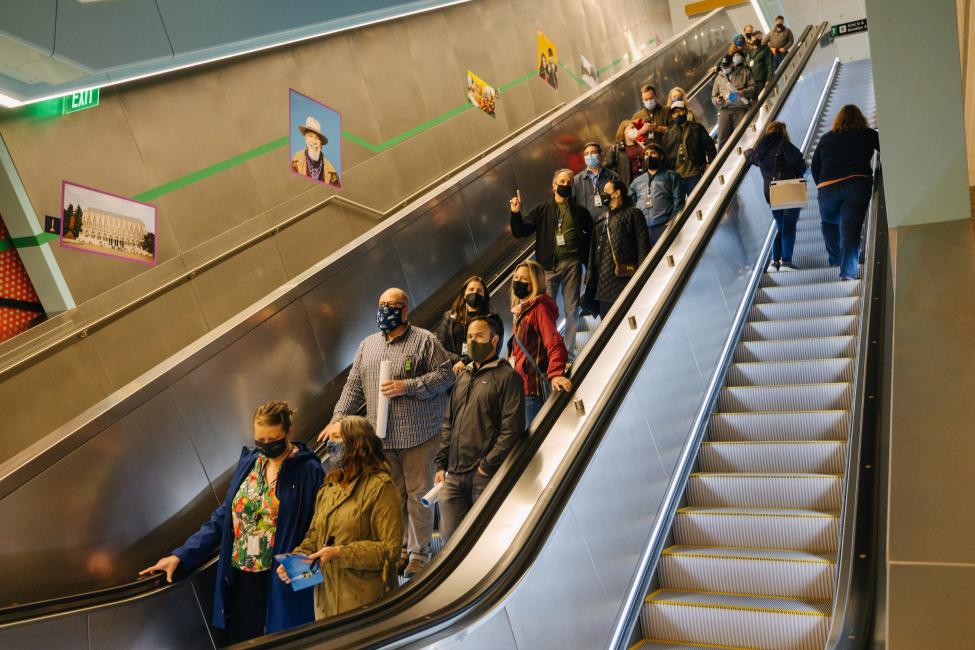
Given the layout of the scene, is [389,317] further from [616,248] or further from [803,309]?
[803,309]

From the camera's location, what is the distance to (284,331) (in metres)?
6.66

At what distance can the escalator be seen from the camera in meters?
4.50

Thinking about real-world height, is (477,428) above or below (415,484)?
above

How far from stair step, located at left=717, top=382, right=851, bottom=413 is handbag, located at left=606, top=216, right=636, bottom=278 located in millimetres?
1239

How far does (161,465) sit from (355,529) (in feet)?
5.70

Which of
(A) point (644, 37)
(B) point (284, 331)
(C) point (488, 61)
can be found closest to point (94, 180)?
(B) point (284, 331)

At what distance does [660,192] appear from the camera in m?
8.70

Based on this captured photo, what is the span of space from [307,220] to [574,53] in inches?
444

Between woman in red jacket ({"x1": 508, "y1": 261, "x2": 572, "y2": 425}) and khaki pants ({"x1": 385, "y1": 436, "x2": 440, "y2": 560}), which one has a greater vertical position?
woman in red jacket ({"x1": 508, "y1": 261, "x2": 572, "y2": 425})

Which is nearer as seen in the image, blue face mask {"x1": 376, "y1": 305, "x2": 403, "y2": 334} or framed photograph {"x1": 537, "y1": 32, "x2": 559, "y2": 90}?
blue face mask {"x1": 376, "y1": 305, "x2": 403, "y2": 334}

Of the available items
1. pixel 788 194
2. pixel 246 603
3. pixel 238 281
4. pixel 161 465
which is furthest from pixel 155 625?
pixel 788 194

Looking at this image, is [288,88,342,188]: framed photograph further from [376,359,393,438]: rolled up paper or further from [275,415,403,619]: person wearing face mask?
[275,415,403,619]: person wearing face mask

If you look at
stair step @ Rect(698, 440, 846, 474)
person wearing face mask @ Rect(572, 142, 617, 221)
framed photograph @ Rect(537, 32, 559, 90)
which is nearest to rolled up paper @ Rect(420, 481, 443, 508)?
stair step @ Rect(698, 440, 846, 474)

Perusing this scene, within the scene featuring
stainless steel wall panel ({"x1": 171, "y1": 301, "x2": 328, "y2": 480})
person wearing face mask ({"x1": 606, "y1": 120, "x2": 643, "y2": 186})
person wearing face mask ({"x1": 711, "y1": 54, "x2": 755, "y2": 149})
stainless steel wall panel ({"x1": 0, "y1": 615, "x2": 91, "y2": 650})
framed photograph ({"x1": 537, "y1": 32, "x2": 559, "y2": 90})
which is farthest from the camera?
framed photograph ({"x1": 537, "y1": 32, "x2": 559, "y2": 90})
